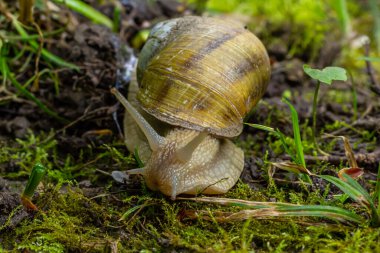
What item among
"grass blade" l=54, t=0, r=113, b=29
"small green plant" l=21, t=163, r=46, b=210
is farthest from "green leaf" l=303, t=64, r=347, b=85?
"grass blade" l=54, t=0, r=113, b=29

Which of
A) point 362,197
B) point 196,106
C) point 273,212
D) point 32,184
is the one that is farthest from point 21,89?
point 362,197

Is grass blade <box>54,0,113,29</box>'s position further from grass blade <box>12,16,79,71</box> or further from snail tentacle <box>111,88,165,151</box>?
snail tentacle <box>111,88,165,151</box>

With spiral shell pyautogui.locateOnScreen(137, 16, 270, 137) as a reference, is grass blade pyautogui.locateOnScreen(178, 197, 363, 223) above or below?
below

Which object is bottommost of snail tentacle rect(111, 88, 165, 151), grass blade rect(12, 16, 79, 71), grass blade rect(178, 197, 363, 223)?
grass blade rect(178, 197, 363, 223)

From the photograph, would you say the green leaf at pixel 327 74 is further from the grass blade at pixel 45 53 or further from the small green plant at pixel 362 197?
the grass blade at pixel 45 53

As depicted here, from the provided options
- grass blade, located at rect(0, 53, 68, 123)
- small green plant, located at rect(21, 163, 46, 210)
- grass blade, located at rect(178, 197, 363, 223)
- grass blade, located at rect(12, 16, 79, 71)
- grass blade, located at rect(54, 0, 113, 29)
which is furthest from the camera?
grass blade, located at rect(54, 0, 113, 29)

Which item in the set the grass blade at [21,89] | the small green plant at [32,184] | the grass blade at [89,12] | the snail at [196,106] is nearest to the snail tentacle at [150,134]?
the snail at [196,106]

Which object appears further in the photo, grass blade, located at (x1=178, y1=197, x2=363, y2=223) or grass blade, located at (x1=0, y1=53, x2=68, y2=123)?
grass blade, located at (x1=0, y1=53, x2=68, y2=123)

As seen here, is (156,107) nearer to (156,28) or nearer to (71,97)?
(156,28)

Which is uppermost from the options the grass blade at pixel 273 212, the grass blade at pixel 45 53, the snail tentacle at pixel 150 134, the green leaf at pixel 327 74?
the grass blade at pixel 45 53

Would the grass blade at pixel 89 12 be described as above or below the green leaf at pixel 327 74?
above
